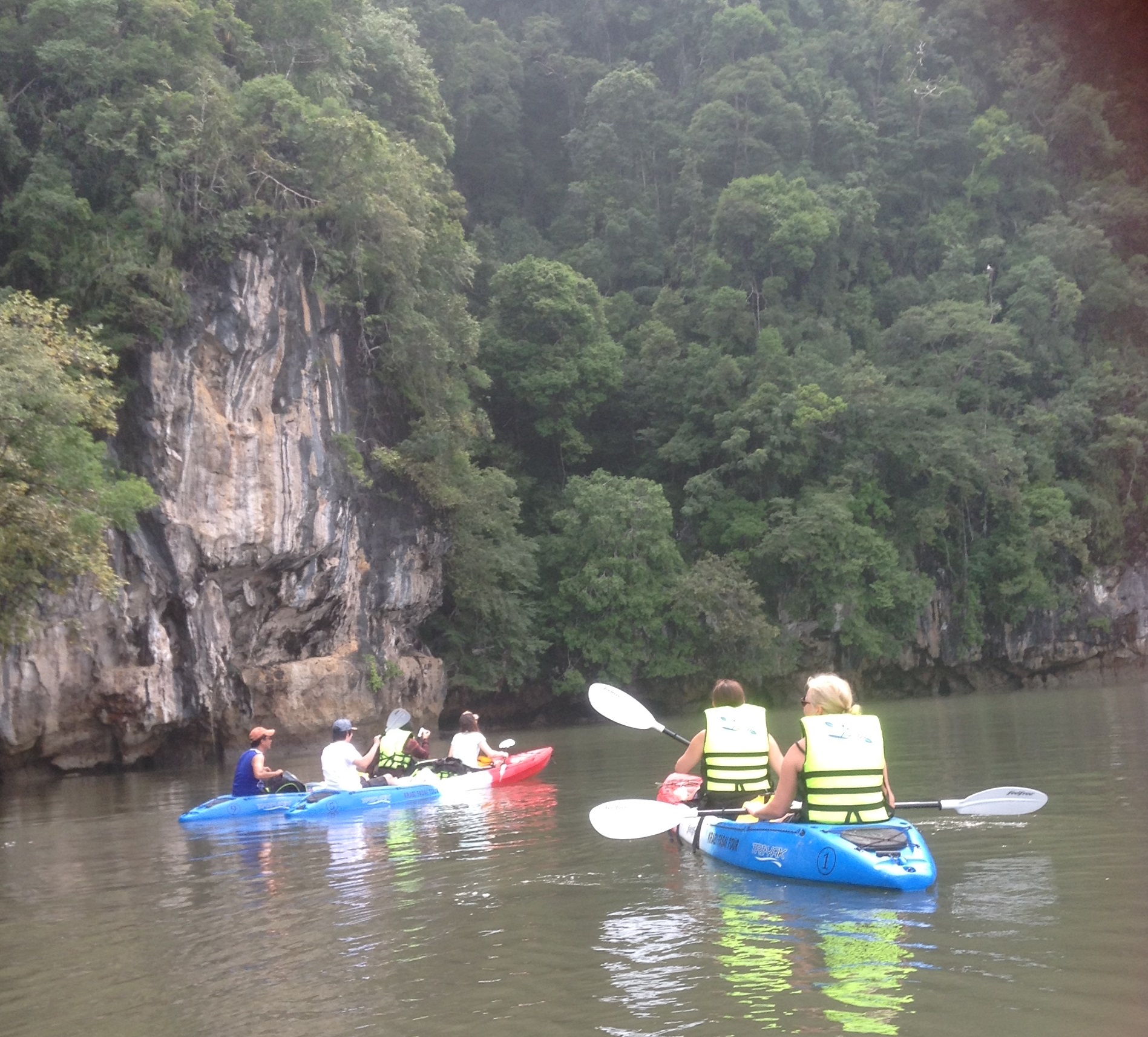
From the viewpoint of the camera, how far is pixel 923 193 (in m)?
46.6

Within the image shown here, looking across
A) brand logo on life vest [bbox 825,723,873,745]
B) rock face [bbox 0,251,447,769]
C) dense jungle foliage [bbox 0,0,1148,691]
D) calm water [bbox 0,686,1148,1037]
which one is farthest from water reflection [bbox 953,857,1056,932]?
dense jungle foliage [bbox 0,0,1148,691]

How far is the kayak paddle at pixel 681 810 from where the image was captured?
870 centimetres

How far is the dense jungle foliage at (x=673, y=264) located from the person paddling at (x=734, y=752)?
16490 millimetres

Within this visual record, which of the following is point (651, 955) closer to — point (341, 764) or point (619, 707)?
point (619, 707)

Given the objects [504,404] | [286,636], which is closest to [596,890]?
[286,636]

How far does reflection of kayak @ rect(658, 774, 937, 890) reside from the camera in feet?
23.4

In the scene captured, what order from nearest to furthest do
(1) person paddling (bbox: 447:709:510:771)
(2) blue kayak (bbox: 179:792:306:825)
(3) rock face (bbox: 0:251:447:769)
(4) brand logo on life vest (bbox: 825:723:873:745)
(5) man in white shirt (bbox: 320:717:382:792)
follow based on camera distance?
(4) brand logo on life vest (bbox: 825:723:873:745) < (2) blue kayak (bbox: 179:792:306:825) < (5) man in white shirt (bbox: 320:717:382:792) < (1) person paddling (bbox: 447:709:510:771) < (3) rock face (bbox: 0:251:447:769)

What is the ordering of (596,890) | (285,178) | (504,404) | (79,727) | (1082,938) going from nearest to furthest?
(1082,938) → (596,890) → (79,727) → (285,178) → (504,404)

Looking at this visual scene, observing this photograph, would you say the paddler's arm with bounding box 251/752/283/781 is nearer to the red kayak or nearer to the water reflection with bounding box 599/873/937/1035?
the red kayak

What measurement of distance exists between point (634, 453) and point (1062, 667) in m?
15.2

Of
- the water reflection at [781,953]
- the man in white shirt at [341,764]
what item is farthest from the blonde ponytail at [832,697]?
Answer: the man in white shirt at [341,764]

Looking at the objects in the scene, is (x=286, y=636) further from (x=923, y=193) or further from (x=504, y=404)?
(x=923, y=193)

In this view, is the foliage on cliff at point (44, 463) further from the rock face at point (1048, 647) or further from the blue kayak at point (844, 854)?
the rock face at point (1048, 647)

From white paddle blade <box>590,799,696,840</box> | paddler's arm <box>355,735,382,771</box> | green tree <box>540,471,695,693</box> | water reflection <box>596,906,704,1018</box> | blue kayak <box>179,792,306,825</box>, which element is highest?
green tree <box>540,471,695,693</box>
